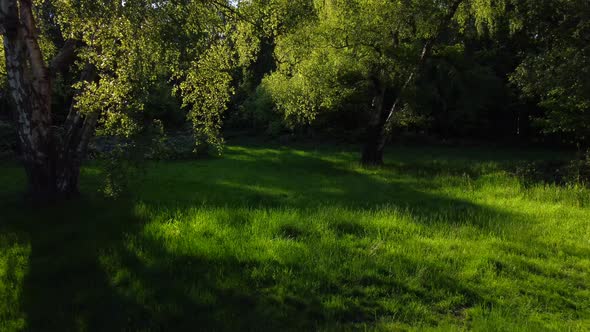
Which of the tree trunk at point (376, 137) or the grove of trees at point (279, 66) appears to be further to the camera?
the tree trunk at point (376, 137)

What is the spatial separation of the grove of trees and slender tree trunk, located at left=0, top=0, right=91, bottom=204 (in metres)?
0.03

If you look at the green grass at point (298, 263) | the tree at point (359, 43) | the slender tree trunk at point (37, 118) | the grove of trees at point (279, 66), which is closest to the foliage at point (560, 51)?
the grove of trees at point (279, 66)

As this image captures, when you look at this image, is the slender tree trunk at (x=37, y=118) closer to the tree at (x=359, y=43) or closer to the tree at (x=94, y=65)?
the tree at (x=94, y=65)

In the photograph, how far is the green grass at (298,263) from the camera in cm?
534

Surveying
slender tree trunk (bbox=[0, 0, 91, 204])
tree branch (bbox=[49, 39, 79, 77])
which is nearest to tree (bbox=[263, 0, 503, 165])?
tree branch (bbox=[49, 39, 79, 77])

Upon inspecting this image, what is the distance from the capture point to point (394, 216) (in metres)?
9.55

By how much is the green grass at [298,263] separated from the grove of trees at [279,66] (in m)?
2.46

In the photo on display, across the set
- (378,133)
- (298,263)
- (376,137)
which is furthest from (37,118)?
(378,133)

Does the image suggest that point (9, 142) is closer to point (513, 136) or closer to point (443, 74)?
point (443, 74)

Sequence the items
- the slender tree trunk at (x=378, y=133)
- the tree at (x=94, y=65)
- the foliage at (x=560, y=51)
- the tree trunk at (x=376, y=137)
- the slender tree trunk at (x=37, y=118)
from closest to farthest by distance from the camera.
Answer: the tree at (x=94, y=65) → the slender tree trunk at (x=37, y=118) → the foliage at (x=560, y=51) → the slender tree trunk at (x=378, y=133) → the tree trunk at (x=376, y=137)

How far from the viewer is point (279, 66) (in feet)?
58.1

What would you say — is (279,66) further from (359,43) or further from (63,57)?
(63,57)

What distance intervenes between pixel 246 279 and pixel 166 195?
7.35 m

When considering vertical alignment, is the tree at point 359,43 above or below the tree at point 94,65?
above
